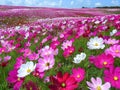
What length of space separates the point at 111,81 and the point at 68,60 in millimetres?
2089

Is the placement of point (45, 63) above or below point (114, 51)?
below

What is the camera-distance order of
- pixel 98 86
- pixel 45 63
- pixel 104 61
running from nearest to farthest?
pixel 98 86, pixel 104 61, pixel 45 63

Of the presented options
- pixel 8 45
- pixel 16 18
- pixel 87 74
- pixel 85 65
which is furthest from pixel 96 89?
pixel 16 18

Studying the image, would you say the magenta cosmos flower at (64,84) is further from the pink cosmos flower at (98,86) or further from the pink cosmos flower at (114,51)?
the pink cosmos flower at (114,51)

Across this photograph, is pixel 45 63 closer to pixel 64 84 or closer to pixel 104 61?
pixel 104 61

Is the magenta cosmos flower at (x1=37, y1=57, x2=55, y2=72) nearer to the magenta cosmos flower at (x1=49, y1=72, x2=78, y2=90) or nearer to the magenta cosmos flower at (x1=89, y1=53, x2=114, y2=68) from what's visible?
the magenta cosmos flower at (x1=89, y1=53, x2=114, y2=68)

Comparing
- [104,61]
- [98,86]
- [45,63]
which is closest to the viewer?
[98,86]

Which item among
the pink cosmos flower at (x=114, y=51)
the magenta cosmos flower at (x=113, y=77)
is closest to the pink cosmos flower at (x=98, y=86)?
the magenta cosmos flower at (x=113, y=77)

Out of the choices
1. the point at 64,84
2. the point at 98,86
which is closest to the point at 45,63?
the point at 64,84

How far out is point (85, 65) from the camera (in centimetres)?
365

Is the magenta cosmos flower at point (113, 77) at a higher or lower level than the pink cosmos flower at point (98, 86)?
higher

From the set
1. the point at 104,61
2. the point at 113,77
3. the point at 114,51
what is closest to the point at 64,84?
the point at 113,77

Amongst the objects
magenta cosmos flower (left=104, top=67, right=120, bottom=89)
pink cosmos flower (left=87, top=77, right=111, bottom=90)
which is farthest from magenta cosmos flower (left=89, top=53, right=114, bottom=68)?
pink cosmos flower (left=87, top=77, right=111, bottom=90)

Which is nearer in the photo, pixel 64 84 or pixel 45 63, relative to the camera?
pixel 64 84
